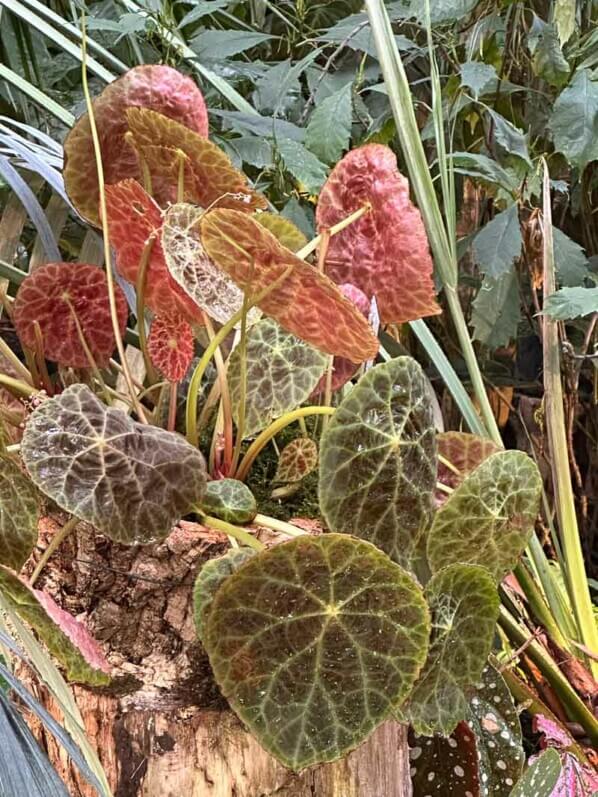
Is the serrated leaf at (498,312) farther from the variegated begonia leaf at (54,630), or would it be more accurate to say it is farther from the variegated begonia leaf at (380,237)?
the variegated begonia leaf at (54,630)

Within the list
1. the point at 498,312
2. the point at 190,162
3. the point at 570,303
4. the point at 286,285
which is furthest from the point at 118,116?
the point at 498,312

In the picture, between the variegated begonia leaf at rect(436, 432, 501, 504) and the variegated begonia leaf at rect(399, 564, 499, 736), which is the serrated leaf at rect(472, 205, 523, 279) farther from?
the variegated begonia leaf at rect(399, 564, 499, 736)

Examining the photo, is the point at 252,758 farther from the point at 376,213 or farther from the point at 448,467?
the point at 376,213

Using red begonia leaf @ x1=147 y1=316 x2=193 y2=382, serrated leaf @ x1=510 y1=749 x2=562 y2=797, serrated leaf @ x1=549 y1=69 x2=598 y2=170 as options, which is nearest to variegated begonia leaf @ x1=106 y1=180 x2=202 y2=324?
red begonia leaf @ x1=147 y1=316 x2=193 y2=382

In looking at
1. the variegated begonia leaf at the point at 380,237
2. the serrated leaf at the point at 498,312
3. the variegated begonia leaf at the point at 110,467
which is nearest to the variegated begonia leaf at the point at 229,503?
the variegated begonia leaf at the point at 110,467

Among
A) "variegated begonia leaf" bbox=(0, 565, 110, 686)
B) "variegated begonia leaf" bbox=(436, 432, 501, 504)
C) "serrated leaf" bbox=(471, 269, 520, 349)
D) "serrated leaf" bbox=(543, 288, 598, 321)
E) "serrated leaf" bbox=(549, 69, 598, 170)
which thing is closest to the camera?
"variegated begonia leaf" bbox=(0, 565, 110, 686)

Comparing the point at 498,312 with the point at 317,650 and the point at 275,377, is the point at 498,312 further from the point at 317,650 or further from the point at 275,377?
A: the point at 317,650

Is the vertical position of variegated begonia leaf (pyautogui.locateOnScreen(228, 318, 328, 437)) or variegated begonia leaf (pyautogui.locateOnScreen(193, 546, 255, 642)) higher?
variegated begonia leaf (pyautogui.locateOnScreen(228, 318, 328, 437))
